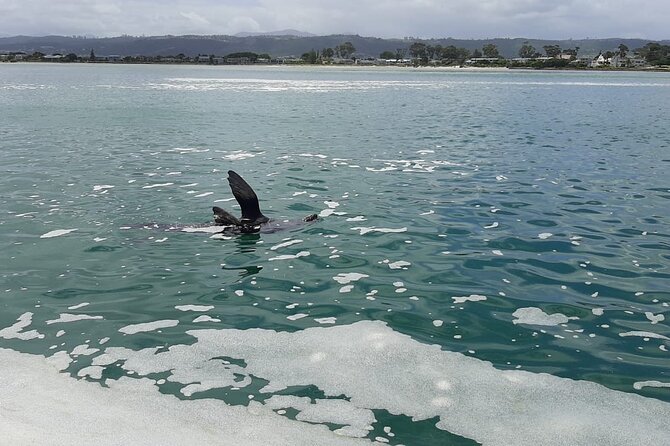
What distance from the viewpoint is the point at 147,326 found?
9.15m

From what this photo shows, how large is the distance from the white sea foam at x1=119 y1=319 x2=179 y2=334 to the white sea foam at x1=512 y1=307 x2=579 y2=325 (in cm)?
528

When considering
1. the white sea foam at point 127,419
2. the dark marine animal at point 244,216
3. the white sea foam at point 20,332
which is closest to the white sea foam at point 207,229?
the dark marine animal at point 244,216

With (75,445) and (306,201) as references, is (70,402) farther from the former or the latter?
(306,201)

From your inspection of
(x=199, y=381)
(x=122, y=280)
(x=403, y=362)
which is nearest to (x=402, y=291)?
(x=403, y=362)

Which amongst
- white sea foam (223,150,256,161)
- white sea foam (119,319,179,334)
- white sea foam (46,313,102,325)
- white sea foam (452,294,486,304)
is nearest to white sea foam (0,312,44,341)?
white sea foam (46,313,102,325)

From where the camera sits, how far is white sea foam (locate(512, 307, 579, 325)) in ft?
30.6

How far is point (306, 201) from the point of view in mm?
17594

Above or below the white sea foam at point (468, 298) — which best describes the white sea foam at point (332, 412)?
below

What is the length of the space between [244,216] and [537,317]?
24.8ft

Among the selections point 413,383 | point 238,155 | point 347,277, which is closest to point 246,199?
point 347,277

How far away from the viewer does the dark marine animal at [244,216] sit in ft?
46.0

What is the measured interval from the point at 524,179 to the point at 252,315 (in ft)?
45.7

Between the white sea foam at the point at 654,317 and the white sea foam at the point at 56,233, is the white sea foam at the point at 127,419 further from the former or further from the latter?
the white sea foam at the point at 56,233

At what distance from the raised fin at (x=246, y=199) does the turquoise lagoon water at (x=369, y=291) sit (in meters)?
1.05
